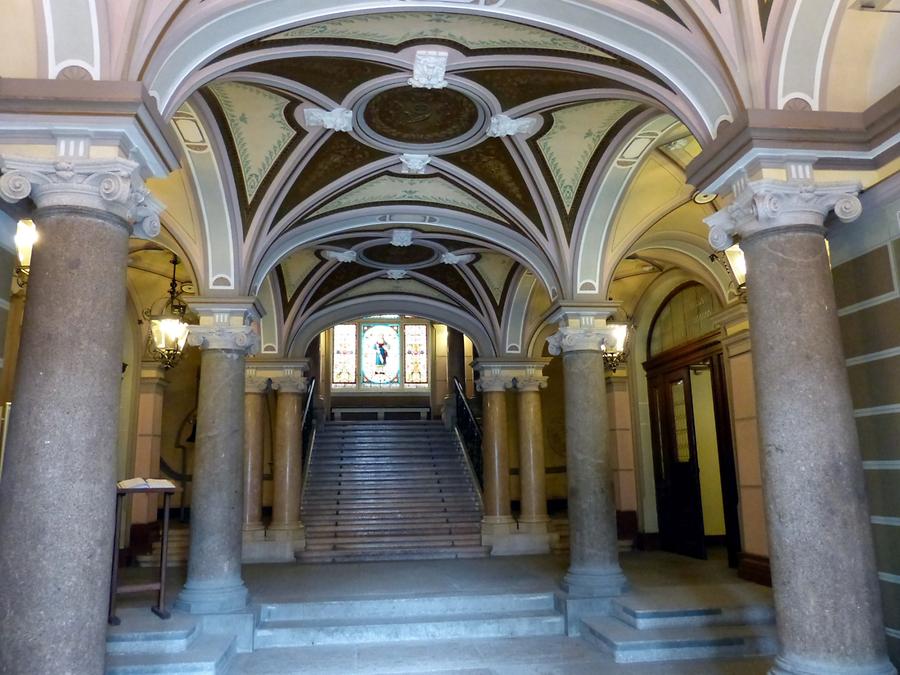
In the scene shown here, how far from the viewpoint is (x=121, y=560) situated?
385 inches

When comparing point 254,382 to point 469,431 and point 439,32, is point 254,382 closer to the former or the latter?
point 469,431

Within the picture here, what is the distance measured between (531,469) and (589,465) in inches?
161

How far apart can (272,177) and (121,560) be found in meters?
6.07

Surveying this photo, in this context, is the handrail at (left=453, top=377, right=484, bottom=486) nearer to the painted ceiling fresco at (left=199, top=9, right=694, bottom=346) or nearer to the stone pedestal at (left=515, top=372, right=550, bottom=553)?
the stone pedestal at (left=515, top=372, right=550, bottom=553)

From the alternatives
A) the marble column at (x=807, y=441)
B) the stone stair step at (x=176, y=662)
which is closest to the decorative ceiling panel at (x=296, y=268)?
the stone stair step at (x=176, y=662)

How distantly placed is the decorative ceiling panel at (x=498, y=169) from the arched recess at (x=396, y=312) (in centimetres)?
434

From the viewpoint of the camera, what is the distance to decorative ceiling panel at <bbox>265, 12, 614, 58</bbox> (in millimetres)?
4840

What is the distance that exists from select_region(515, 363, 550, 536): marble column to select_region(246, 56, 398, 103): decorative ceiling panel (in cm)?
664

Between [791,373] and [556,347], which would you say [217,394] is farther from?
[791,373]

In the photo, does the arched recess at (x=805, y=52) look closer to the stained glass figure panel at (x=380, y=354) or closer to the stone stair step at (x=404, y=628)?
the stone stair step at (x=404, y=628)

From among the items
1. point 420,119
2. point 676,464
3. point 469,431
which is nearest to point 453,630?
point 420,119

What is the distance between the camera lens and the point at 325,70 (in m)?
5.45

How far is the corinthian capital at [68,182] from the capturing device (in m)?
3.32

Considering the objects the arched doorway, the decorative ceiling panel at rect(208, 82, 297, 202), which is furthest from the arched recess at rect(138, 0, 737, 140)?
the arched doorway
